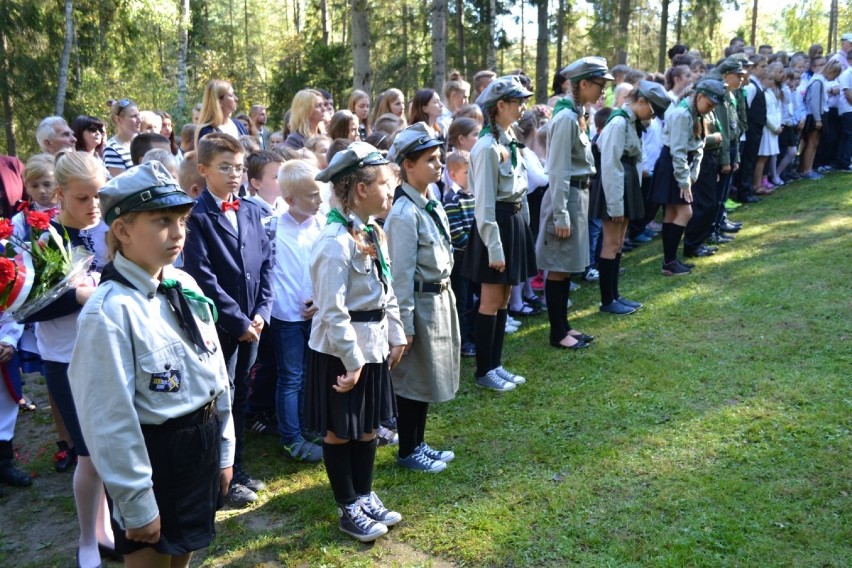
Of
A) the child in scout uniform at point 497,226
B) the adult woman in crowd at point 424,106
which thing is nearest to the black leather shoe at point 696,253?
the adult woman in crowd at point 424,106

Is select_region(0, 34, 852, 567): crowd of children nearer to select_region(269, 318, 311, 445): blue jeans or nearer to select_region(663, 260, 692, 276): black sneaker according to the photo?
select_region(269, 318, 311, 445): blue jeans

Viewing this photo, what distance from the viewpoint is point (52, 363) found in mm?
3559

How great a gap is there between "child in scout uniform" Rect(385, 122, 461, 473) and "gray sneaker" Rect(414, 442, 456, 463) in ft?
0.24

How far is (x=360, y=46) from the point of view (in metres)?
11.6

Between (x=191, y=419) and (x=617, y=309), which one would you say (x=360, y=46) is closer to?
(x=617, y=309)

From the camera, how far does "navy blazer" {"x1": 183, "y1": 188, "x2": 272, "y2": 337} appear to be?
12.5ft

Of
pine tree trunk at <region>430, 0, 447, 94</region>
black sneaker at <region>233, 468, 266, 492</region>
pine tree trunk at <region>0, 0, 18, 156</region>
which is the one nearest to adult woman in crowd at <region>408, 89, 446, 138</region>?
black sneaker at <region>233, 468, 266, 492</region>

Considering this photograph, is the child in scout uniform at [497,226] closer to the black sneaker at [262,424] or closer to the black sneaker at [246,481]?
the black sneaker at [262,424]

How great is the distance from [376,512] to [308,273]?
5.53 ft

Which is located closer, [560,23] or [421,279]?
[421,279]

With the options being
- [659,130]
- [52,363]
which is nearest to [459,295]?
[52,363]

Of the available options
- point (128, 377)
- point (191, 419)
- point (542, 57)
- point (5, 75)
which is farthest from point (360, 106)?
point (5, 75)

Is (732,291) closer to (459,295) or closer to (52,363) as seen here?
(459,295)

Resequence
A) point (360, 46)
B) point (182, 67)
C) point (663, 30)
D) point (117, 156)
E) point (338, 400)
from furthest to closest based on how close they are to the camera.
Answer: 1. point (663, 30)
2. point (182, 67)
3. point (360, 46)
4. point (117, 156)
5. point (338, 400)
